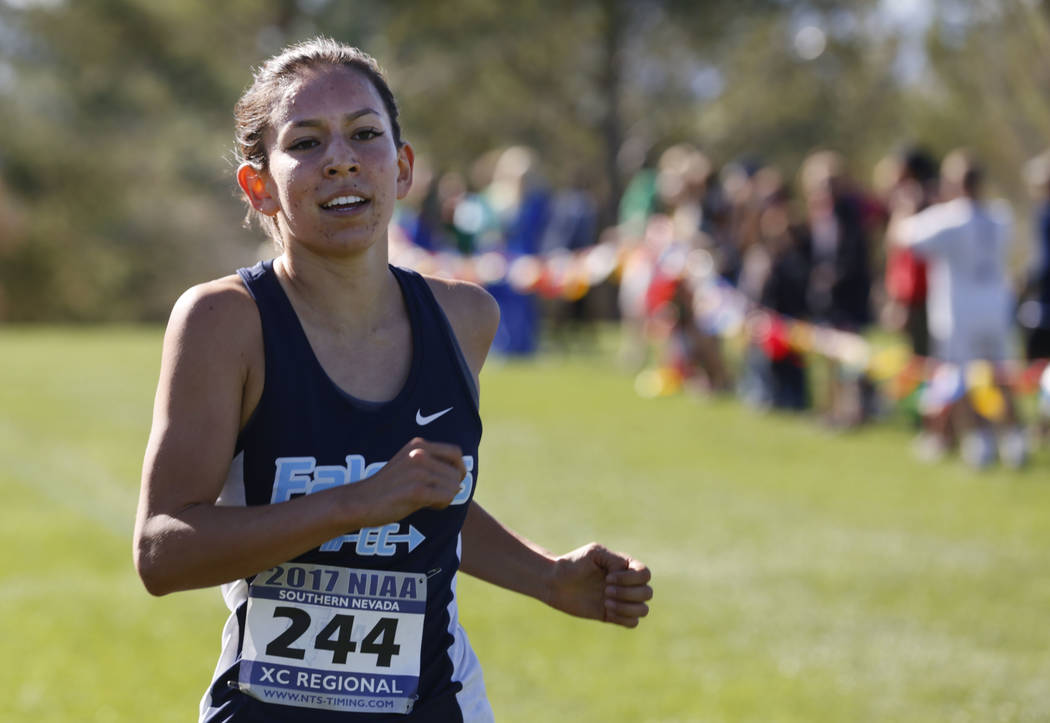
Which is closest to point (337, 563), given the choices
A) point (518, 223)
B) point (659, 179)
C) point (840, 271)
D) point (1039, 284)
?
point (1039, 284)

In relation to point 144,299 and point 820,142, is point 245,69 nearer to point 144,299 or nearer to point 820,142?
point 144,299

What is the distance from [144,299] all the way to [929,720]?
39.0 metres

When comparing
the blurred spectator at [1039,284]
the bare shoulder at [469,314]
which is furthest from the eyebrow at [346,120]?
the blurred spectator at [1039,284]

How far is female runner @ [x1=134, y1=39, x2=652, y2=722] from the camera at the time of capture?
2246 mm

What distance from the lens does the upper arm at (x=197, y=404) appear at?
2291 mm

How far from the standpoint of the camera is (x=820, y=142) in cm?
3338

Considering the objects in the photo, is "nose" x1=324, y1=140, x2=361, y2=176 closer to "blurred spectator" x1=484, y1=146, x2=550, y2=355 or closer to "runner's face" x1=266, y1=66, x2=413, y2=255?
"runner's face" x1=266, y1=66, x2=413, y2=255

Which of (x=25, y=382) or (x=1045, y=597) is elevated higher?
(x=25, y=382)

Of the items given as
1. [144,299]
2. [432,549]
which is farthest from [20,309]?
[432,549]

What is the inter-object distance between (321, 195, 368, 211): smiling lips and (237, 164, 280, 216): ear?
0.44ft

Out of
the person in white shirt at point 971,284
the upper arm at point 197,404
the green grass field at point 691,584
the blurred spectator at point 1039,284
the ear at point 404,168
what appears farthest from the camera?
the blurred spectator at point 1039,284

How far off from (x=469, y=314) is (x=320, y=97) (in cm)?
54

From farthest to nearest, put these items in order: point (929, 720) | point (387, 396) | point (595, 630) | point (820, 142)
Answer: point (820, 142), point (595, 630), point (929, 720), point (387, 396)

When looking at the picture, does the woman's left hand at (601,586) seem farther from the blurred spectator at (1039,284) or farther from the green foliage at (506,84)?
the green foliage at (506,84)
